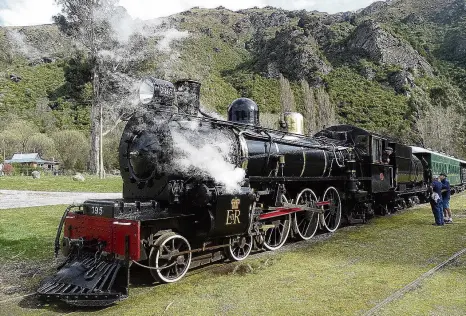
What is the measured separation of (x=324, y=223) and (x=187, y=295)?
16.5 ft

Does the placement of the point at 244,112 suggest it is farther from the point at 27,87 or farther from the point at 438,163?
the point at 27,87

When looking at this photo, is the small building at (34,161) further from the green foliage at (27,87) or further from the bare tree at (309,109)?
the bare tree at (309,109)

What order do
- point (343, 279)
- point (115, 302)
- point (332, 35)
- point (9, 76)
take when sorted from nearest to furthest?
point (115, 302)
point (343, 279)
point (9, 76)
point (332, 35)

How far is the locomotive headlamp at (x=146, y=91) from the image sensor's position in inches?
222

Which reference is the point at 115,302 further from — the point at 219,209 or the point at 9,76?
the point at 9,76

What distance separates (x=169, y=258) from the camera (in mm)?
5031

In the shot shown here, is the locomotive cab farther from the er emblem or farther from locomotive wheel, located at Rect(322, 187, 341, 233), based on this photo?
locomotive wheel, located at Rect(322, 187, 341, 233)

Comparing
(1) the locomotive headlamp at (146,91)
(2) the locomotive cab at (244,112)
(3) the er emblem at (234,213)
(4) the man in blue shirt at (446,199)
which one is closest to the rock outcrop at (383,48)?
(4) the man in blue shirt at (446,199)

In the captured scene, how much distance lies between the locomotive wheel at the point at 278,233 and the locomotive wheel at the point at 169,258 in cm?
232

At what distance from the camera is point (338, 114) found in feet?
183

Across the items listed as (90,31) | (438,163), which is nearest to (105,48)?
(90,31)

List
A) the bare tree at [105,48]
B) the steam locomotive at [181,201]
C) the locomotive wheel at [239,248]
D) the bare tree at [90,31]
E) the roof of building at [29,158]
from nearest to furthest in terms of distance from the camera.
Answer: the steam locomotive at [181,201], the locomotive wheel at [239,248], the bare tree at [105,48], the bare tree at [90,31], the roof of building at [29,158]

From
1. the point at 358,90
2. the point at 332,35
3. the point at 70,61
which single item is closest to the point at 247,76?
the point at 358,90

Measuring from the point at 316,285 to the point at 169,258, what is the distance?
6.39ft
